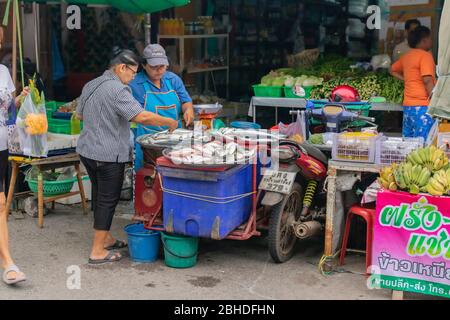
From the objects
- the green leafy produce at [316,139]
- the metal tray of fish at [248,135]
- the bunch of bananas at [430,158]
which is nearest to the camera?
the bunch of bananas at [430,158]

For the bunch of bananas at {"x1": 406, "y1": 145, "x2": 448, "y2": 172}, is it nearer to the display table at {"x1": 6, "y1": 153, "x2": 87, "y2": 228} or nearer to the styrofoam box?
the display table at {"x1": 6, "y1": 153, "x2": 87, "y2": 228}

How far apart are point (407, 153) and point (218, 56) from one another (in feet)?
20.9

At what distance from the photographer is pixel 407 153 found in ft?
17.8

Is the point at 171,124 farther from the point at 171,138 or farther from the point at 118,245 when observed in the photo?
the point at 118,245

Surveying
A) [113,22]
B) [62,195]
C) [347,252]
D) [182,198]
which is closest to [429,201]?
[347,252]

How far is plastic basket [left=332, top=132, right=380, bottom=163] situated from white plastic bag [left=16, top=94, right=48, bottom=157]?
Result: 2.78 metres

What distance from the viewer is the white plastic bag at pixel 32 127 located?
635 centimetres

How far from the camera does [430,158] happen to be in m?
5.03

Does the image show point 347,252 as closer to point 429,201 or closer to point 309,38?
point 429,201

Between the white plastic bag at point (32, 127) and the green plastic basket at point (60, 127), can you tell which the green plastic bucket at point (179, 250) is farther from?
the green plastic basket at point (60, 127)

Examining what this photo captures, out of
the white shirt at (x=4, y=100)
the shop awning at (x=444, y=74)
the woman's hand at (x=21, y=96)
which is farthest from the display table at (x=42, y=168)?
the shop awning at (x=444, y=74)

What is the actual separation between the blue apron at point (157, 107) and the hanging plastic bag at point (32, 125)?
3.06 ft

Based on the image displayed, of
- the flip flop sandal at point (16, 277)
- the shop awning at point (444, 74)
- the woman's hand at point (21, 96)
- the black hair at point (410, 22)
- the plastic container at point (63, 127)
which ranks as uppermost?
the black hair at point (410, 22)

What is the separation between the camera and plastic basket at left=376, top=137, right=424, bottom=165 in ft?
17.8
